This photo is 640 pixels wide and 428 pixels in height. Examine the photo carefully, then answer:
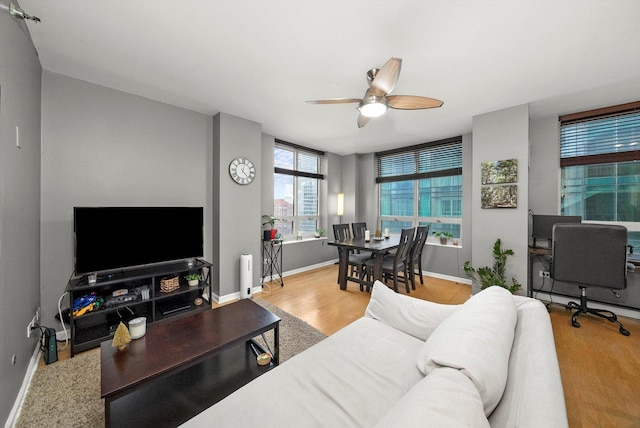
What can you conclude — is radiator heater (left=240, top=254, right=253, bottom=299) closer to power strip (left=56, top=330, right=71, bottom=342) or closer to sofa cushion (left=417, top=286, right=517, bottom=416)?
power strip (left=56, top=330, right=71, bottom=342)

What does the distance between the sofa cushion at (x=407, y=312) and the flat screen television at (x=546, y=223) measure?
108 inches

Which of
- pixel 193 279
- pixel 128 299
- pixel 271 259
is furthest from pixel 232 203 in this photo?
pixel 128 299

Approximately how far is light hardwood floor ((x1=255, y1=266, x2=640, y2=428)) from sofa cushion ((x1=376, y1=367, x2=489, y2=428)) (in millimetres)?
1631

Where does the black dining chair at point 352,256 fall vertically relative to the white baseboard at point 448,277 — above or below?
above

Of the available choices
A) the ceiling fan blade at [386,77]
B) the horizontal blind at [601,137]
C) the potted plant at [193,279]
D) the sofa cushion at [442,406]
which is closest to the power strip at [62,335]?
the potted plant at [193,279]

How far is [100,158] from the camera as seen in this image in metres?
2.58

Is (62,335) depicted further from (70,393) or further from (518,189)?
(518,189)

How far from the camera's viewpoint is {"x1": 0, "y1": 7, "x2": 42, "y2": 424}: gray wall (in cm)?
144

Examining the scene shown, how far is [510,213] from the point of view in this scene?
3123mm

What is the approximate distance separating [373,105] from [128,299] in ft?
9.91

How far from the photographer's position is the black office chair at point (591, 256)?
2.42 meters

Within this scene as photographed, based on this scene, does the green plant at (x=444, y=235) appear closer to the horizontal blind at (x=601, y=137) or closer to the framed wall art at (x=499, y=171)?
the framed wall art at (x=499, y=171)

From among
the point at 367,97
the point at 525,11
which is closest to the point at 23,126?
the point at 367,97

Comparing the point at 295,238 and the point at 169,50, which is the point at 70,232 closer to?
the point at 169,50
